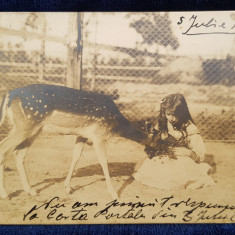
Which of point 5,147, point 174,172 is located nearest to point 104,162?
point 174,172

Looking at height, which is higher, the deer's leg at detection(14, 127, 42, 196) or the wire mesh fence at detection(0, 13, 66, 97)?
the wire mesh fence at detection(0, 13, 66, 97)

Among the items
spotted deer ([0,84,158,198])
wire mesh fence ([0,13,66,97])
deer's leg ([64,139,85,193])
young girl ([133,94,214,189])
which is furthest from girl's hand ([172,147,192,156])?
wire mesh fence ([0,13,66,97])

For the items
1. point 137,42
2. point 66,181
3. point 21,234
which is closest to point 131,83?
point 137,42

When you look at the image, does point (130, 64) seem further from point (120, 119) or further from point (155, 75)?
point (120, 119)

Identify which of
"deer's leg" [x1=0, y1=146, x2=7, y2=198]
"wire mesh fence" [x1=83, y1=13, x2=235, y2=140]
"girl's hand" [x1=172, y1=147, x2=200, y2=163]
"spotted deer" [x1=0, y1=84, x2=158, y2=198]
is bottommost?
"deer's leg" [x1=0, y1=146, x2=7, y2=198]

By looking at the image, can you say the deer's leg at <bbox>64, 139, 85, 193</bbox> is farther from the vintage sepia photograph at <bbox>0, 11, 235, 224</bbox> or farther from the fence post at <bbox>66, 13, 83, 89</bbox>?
the fence post at <bbox>66, 13, 83, 89</bbox>

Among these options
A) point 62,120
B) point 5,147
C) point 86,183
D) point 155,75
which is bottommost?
point 86,183

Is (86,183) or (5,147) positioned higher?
(5,147)
